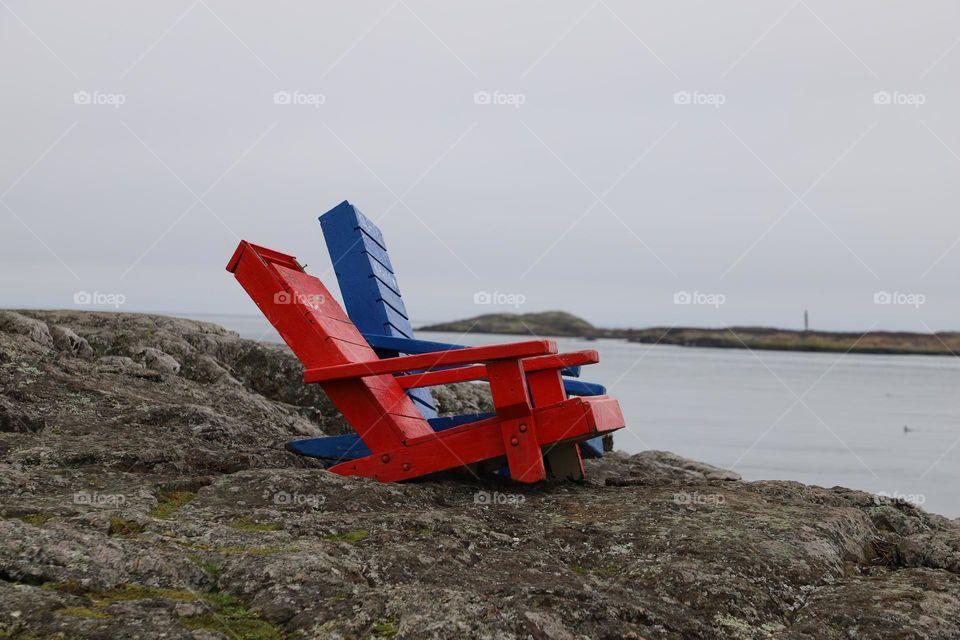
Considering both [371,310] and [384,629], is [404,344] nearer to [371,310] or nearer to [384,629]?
[371,310]

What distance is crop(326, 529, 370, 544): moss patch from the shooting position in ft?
12.5

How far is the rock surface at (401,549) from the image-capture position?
3000mm

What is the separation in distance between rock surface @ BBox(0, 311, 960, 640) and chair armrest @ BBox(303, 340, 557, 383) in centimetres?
74

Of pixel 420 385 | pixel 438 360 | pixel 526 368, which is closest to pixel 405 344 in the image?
pixel 420 385

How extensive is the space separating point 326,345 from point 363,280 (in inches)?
56.6

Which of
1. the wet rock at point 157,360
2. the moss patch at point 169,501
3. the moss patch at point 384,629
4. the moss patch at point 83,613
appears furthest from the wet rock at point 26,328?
the moss patch at point 384,629

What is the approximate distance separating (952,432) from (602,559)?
23.5 metres

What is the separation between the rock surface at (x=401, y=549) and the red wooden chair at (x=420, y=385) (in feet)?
0.97

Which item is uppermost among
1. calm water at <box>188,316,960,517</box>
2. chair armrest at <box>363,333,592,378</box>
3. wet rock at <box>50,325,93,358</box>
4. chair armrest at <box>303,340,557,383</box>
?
wet rock at <box>50,325,93,358</box>

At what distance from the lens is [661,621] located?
319cm

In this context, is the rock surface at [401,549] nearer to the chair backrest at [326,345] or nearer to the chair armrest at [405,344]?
the chair backrest at [326,345]

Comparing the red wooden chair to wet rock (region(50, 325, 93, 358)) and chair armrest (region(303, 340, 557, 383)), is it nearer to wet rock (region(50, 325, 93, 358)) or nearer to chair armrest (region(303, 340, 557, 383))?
chair armrest (region(303, 340, 557, 383))

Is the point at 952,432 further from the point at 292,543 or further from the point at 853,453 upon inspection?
the point at 292,543

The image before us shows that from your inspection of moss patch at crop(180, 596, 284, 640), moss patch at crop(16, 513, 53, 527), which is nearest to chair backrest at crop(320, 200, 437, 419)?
moss patch at crop(16, 513, 53, 527)
